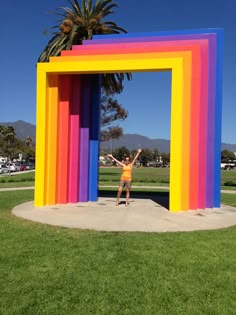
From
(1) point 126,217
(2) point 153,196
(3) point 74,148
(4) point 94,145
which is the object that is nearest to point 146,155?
(2) point 153,196

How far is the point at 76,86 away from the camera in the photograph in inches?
495

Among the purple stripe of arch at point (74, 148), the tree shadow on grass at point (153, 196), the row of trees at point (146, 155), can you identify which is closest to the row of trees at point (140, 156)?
the row of trees at point (146, 155)

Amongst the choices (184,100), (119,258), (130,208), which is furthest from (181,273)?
(184,100)

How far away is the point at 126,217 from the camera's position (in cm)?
969

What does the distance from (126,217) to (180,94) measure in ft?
13.5

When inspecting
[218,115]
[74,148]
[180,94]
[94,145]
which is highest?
[180,94]

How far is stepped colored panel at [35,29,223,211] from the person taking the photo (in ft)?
36.5

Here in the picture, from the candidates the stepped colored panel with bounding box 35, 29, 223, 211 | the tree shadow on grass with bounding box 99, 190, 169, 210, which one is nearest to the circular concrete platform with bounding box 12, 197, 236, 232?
the stepped colored panel with bounding box 35, 29, 223, 211

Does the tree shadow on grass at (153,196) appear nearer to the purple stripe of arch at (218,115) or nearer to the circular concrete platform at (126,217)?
the circular concrete platform at (126,217)

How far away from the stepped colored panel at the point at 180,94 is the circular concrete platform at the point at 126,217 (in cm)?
68

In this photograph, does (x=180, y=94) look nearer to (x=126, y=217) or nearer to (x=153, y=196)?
(x=126, y=217)

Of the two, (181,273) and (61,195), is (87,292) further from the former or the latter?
(61,195)

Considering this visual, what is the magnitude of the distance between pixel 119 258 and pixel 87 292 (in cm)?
143

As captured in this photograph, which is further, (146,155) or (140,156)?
(146,155)
